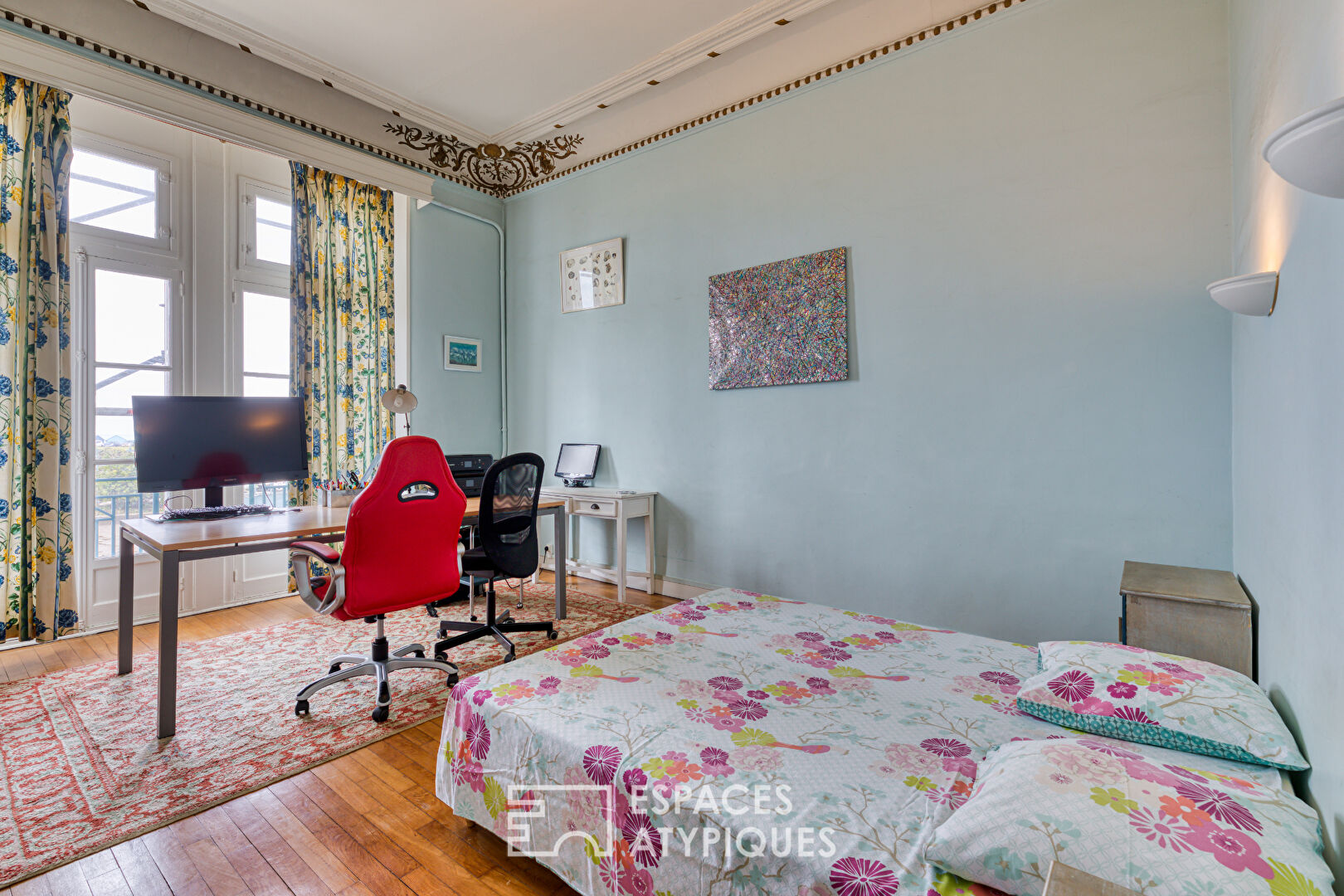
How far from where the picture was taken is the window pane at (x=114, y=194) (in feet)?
11.5

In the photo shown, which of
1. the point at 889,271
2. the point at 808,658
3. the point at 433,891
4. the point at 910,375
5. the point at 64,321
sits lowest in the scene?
Result: the point at 433,891

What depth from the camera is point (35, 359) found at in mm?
3250

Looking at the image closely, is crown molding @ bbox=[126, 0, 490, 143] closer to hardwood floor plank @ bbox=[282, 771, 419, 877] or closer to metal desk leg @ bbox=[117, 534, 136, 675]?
metal desk leg @ bbox=[117, 534, 136, 675]

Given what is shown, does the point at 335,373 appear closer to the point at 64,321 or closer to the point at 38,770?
the point at 64,321

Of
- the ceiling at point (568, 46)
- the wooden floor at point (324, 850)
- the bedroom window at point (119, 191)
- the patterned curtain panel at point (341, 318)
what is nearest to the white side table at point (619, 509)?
the patterned curtain panel at point (341, 318)

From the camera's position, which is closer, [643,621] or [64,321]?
[643,621]

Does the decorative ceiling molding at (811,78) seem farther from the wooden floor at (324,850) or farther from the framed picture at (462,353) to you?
the wooden floor at (324,850)

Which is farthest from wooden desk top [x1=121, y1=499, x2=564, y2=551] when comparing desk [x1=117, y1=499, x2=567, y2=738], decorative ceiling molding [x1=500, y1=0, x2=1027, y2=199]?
decorative ceiling molding [x1=500, y1=0, x2=1027, y2=199]

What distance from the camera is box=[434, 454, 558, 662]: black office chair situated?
308 centimetres

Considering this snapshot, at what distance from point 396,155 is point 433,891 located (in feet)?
15.6

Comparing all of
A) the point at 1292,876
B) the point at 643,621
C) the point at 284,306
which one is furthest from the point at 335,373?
the point at 1292,876

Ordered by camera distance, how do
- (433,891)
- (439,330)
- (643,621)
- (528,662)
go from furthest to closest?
1. (439,330)
2. (643,621)
3. (528,662)
4. (433,891)

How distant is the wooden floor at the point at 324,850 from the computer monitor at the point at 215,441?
1881 mm

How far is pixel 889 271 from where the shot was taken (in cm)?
326
